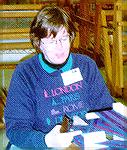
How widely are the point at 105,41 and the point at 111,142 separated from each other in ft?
9.42

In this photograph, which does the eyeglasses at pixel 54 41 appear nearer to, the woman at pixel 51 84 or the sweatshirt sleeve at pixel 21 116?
the woman at pixel 51 84

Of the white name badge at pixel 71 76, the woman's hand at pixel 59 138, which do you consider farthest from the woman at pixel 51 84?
the woman's hand at pixel 59 138

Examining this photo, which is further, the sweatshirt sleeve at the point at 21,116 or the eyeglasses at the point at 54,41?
the eyeglasses at the point at 54,41

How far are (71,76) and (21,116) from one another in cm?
28

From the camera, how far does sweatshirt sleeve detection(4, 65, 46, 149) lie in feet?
3.82

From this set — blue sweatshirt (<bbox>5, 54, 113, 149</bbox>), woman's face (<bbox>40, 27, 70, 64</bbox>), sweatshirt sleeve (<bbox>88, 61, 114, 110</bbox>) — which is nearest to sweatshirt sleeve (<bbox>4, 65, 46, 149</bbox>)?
blue sweatshirt (<bbox>5, 54, 113, 149</bbox>)

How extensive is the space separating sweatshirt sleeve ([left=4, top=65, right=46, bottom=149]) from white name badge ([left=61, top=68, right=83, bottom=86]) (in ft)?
0.55

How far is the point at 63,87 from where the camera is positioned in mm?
1420

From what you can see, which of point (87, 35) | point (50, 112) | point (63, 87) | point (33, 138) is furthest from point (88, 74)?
point (87, 35)

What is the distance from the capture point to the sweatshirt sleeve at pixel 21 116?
1163mm

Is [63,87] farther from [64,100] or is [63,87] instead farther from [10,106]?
[10,106]

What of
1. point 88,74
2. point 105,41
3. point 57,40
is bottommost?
point 105,41

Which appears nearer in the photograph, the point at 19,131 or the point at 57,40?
the point at 19,131

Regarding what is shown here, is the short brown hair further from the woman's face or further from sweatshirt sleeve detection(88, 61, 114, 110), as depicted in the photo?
sweatshirt sleeve detection(88, 61, 114, 110)
